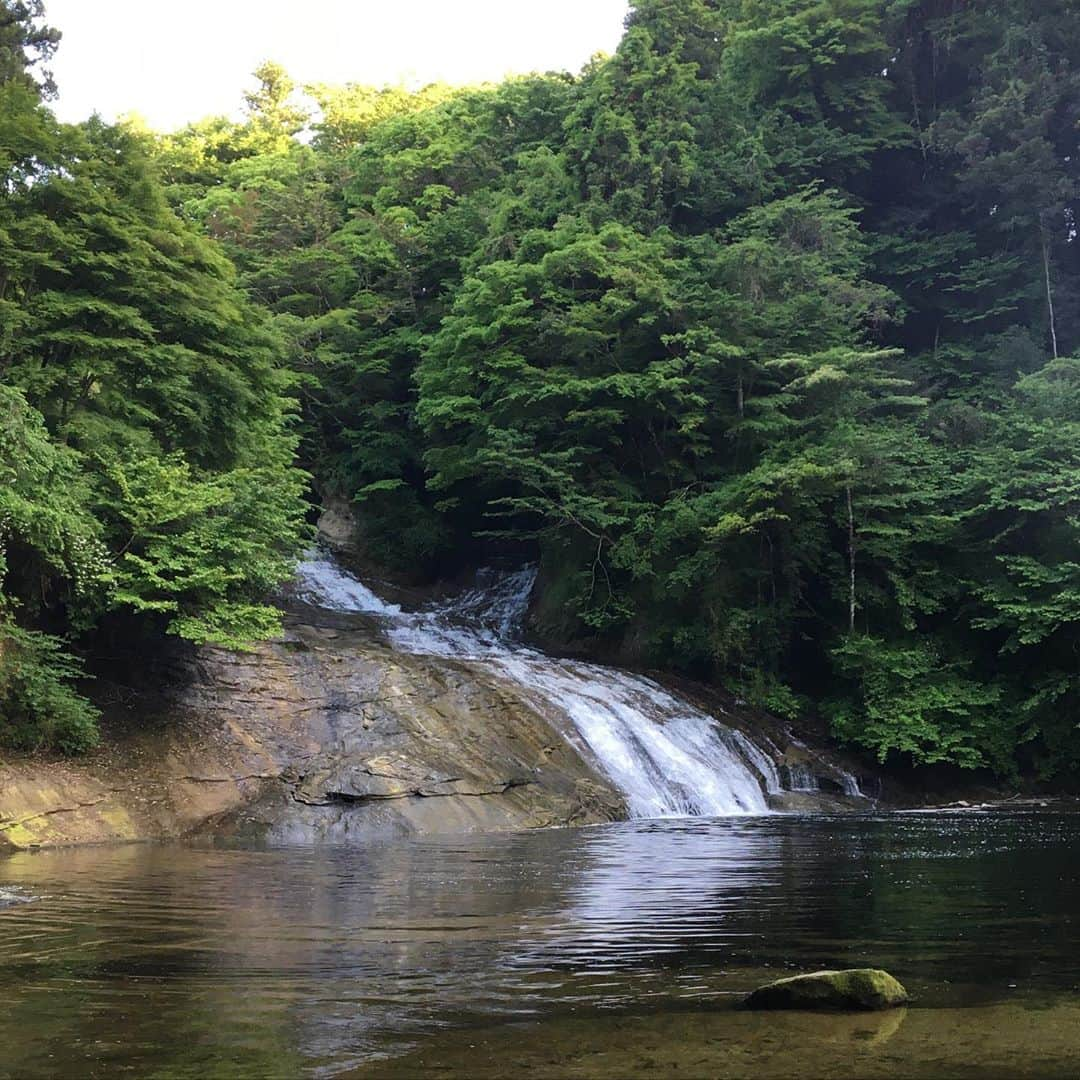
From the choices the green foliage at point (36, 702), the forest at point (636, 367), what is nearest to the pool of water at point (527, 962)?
the green foliage at point (36, 702)

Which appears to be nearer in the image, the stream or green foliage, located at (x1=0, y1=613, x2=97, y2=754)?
the stream

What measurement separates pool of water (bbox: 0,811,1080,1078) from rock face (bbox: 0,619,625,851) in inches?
100

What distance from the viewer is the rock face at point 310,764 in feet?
Answer: 47.7

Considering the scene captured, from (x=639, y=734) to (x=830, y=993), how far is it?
566 inches

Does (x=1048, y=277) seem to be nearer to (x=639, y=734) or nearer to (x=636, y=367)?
(x=636, y=367)

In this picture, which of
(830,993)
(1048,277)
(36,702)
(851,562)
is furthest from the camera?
(1048,277)

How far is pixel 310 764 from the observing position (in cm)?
1642

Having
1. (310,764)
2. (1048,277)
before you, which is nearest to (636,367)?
(310,764)

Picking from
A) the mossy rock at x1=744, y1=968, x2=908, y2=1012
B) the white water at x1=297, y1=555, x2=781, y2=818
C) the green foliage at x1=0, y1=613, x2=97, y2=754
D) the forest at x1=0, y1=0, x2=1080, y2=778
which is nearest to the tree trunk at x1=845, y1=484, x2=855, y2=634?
the forest at x1=0, y1=0, x2=1080, y2=778

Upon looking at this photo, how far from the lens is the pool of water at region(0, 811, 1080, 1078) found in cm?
437

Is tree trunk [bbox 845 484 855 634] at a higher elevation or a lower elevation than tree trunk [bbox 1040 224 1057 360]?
lower

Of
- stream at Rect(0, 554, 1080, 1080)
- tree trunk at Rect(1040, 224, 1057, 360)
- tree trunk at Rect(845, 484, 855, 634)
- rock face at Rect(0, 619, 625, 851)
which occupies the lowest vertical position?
stream at Rect(0, 554, 1080, 1080)

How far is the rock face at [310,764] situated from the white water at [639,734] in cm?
59

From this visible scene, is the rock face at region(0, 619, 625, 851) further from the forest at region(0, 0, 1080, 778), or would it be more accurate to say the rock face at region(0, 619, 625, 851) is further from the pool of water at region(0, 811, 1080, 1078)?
the pool of water at region(0, 811, 1080, 1078)
